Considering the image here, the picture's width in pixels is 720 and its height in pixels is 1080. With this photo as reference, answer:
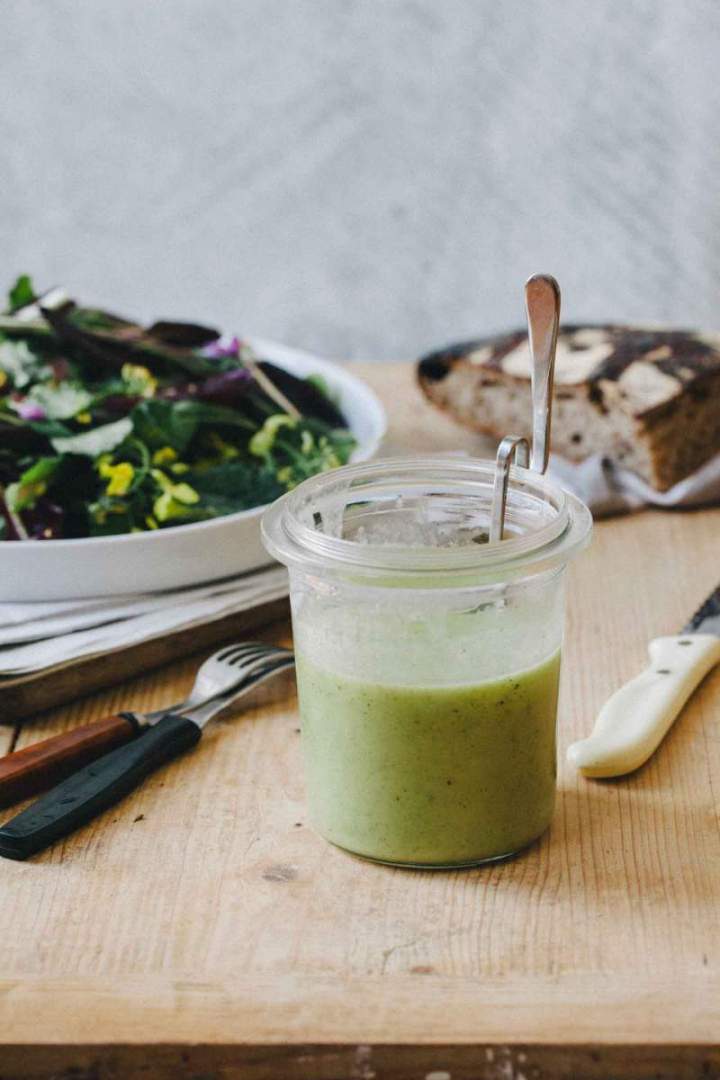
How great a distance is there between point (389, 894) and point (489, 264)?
2.39 metres

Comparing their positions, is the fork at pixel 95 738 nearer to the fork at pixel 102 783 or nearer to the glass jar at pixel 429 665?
the fork at pixel 102 783

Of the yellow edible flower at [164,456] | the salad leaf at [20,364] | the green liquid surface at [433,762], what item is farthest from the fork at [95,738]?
the salad leaf at [20,364]

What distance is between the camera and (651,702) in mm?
1329

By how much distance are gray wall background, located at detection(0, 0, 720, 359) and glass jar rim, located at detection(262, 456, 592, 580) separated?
2.12m

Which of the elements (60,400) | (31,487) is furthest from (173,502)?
(60,400)

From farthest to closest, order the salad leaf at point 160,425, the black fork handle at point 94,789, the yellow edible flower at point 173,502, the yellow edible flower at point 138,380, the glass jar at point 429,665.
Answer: the yellow edible flower at point 138,380 → the salad leaf at point 160,425 → the yellow edible flower at point 173,502 → the black fork handle at point 94,789 → the glass jar at point 429,665

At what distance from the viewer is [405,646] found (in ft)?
3.41

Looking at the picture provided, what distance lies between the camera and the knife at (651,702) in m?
1.24

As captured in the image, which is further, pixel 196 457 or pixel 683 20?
pixel 683 20

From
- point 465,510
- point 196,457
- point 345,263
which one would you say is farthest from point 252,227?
point 465,510

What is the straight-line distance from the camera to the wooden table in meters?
0.90

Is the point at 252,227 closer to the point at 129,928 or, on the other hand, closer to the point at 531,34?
the point at 531,34

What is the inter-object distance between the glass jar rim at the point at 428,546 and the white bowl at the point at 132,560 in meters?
0.41

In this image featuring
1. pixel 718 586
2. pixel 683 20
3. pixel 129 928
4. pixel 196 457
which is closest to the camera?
pixel 129 928
